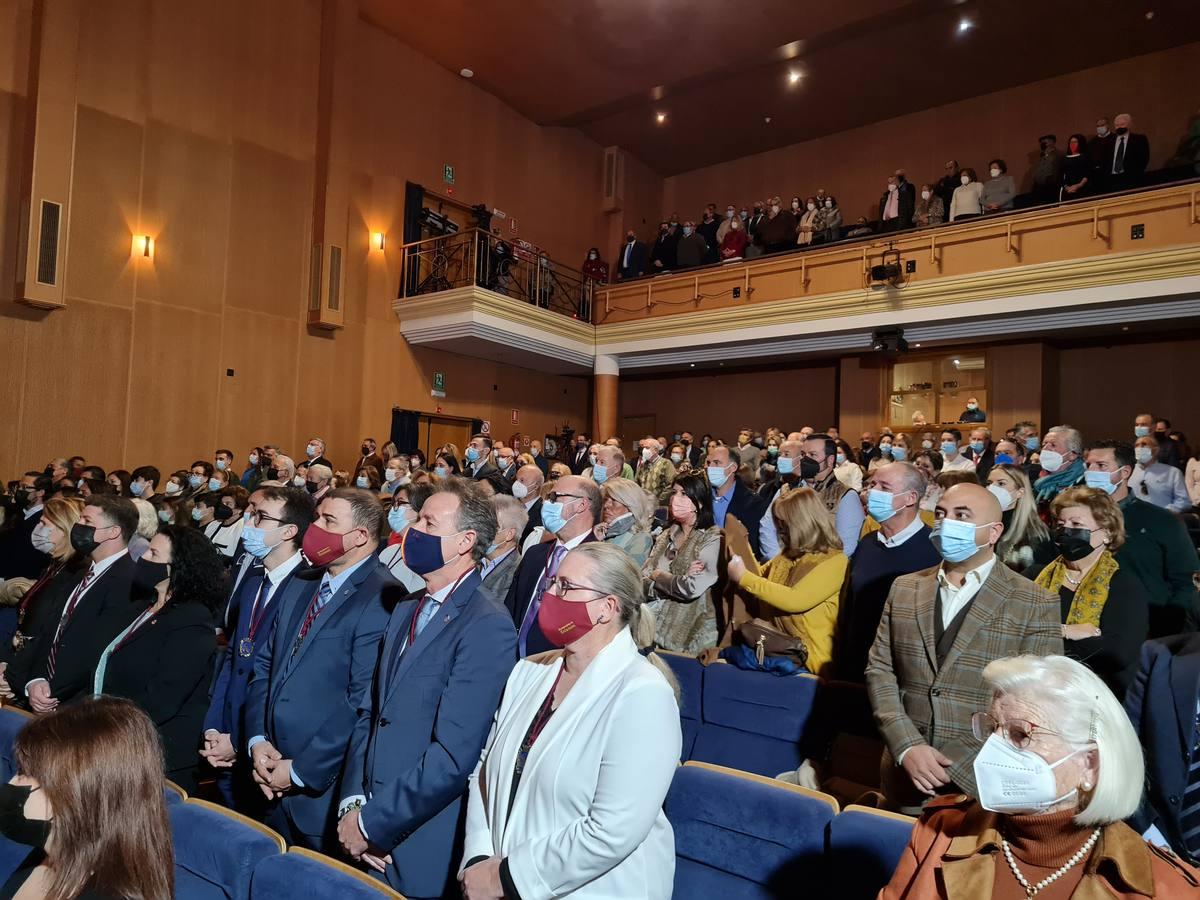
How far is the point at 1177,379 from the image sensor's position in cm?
1087

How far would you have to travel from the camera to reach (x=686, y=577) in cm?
330

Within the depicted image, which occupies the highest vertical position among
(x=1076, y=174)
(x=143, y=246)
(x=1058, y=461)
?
(x=1076, y=174)

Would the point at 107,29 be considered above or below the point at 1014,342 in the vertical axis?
above

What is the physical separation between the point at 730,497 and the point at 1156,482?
335 centimetres

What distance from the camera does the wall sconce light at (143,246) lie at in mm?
9938

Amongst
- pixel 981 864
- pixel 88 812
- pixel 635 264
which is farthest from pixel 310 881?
pixel 635 264

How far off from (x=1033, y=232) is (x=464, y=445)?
8803 mm

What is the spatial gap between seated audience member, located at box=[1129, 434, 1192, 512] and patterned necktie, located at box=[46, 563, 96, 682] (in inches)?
251

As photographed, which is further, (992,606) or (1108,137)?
(1108,137)

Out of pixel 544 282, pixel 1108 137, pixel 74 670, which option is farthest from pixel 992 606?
pixel 544 282

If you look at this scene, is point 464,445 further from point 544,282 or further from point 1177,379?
point 1177,379

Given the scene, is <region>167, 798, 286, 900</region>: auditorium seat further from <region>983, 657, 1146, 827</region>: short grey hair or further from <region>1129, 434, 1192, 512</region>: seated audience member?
<region>1129, 434, 1192, 512</region>: seated audience member

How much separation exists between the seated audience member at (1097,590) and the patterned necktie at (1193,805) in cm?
70

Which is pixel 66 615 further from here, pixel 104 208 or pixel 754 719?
pixel 104 208
